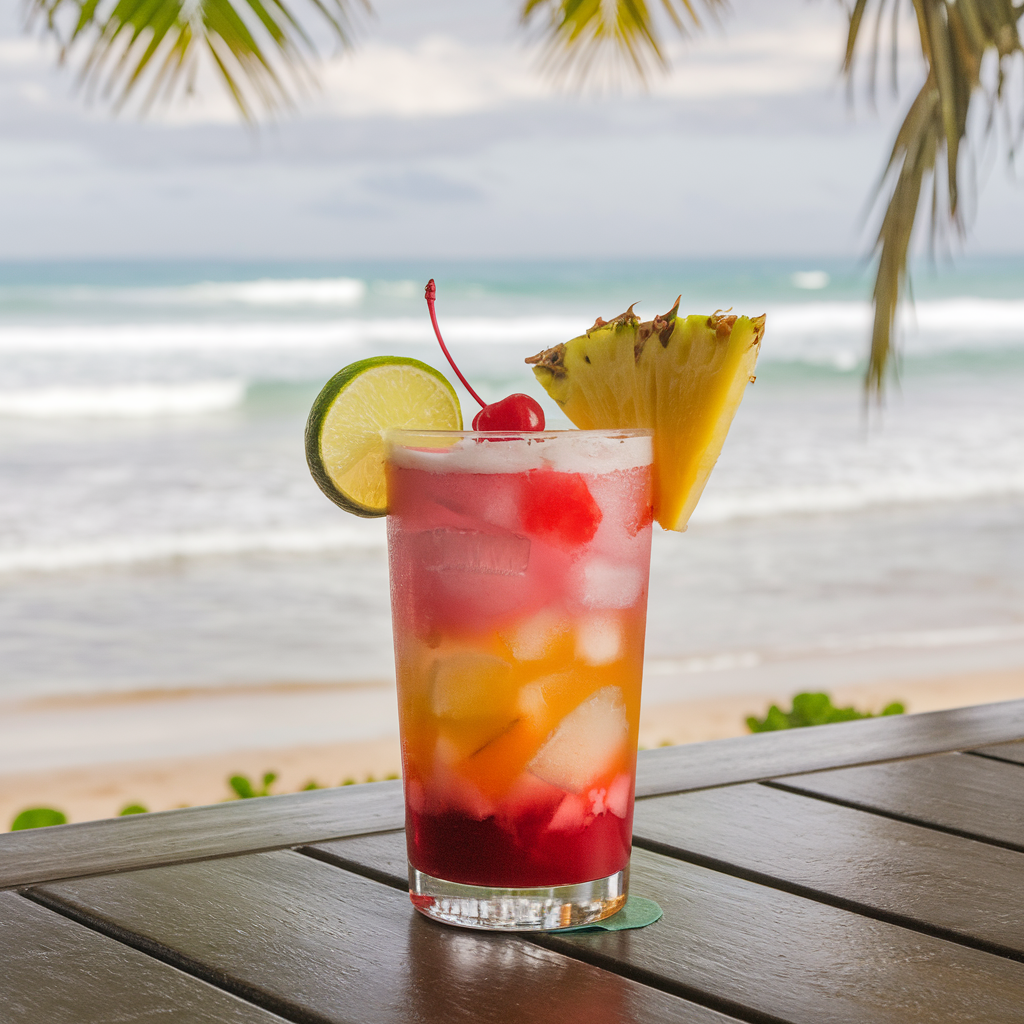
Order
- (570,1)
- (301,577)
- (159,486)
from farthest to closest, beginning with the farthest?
1. (159,486)
2. (301,577)
3. (570,1)

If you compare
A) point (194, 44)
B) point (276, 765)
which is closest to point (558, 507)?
point (194, 44)

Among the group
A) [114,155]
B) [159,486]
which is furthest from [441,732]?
[114,155]

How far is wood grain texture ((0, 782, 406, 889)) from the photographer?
0.79m

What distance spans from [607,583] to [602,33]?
288cm

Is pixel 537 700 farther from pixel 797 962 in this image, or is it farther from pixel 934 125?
pixel 934 125

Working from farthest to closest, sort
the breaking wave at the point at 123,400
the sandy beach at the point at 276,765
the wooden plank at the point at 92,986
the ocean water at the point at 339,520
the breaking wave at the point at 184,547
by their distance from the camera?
the breaking wave at the point at 123,400 < the breaking wave at the point at 184,547 < the ocean water at the point at 339,520 < the sandy beach at the point at 276,765 < the wooden plank at the point at 92,986

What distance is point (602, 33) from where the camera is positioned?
131 inches

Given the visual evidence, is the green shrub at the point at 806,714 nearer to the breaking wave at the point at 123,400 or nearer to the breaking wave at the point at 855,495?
the breaking wave at the point at 855,495

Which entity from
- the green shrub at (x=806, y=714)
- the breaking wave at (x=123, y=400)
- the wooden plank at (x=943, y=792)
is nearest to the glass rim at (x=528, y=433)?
the wooden plank at (x=943, y=792)

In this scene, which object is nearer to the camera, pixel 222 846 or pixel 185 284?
pixel 222 846

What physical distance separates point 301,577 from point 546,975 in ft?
14.6

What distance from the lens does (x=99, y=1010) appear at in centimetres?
58

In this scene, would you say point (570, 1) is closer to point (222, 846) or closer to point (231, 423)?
point (222, 846)

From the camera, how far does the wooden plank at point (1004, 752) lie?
1.02 m
